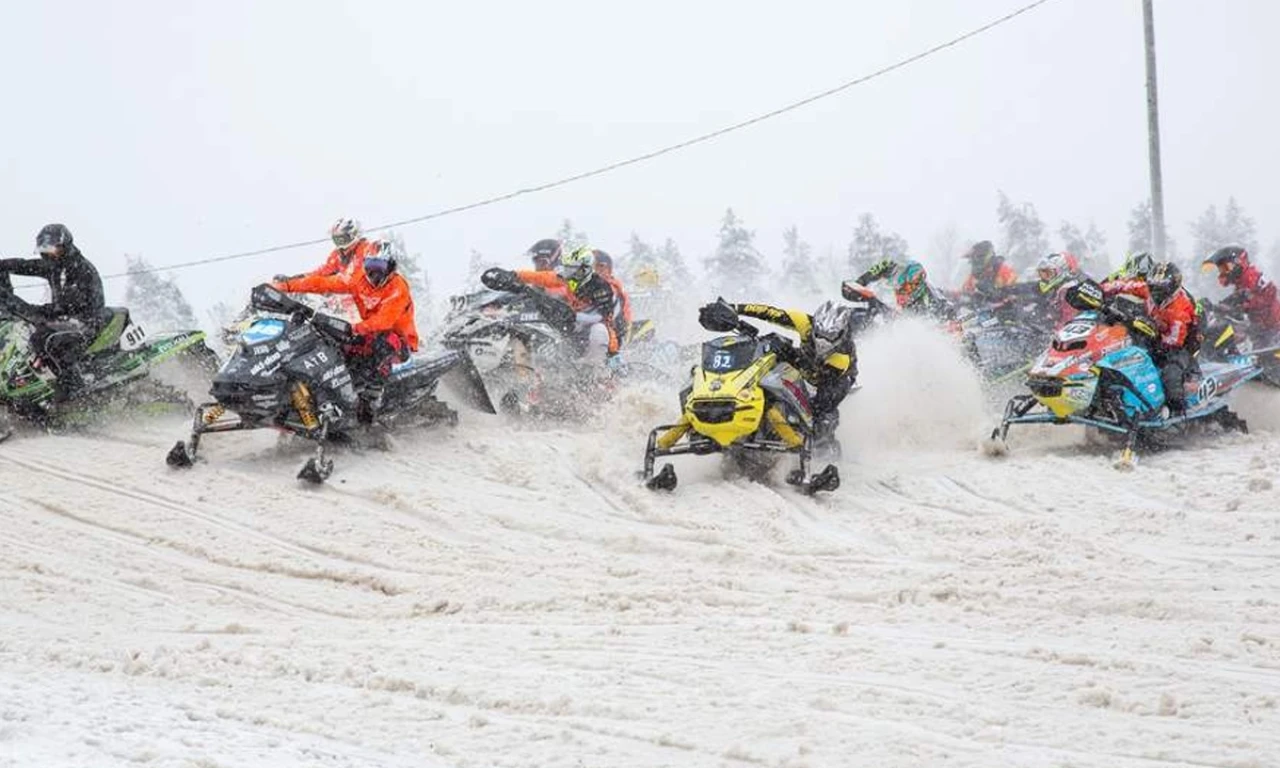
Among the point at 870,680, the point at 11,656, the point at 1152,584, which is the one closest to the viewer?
the point at 870,680

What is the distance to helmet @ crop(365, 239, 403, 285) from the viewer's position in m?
8.97

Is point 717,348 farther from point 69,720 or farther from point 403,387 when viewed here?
point 69,720

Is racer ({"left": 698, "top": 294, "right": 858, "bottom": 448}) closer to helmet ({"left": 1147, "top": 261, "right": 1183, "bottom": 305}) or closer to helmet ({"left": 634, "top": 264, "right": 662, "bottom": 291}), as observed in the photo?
helmet ({"left": 1147, "top": 261, "right": 1183, "bottom": 305})

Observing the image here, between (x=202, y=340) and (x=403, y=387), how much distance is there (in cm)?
259

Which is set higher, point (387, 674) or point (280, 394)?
point (280, 394)

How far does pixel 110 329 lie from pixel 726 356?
218 inches

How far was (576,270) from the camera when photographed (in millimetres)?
12000

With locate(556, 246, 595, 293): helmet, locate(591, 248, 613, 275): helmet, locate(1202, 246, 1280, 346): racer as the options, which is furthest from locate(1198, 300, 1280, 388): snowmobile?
locate(591, 248, 613, 275): helmet

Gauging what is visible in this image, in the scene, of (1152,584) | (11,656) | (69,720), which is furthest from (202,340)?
(1152,584)

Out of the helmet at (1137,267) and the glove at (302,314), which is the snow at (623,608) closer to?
the glove at (302,314)

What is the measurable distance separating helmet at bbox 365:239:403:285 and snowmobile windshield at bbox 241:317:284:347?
92cm

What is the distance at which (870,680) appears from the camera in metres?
4.15

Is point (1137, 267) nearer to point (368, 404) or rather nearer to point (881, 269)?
point (881, 269)

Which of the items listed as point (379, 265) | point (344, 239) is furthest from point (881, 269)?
point (379, 265)
